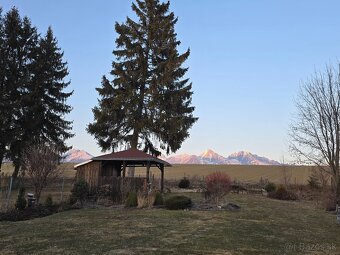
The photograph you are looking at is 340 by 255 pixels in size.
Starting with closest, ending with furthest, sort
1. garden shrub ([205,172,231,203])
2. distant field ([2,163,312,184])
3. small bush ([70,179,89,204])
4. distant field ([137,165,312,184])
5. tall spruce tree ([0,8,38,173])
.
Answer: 1. small bush ([70,179,89,204])
2. garden shrub ([205,172,231,203])
3. tall spruce tree ([0,8,38,173])
4. distant field ([2,163,312,184])
5. distant field ([137,165,312,184])

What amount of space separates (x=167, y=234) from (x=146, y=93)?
23.4 m

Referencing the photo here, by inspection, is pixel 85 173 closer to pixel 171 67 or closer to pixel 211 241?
pixel 171 67

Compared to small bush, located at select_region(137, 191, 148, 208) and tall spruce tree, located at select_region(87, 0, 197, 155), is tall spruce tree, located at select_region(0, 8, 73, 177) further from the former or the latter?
small bush, located at select_region(137, 191, 148, 208)

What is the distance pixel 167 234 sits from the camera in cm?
1093

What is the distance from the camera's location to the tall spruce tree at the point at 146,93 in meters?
32.9

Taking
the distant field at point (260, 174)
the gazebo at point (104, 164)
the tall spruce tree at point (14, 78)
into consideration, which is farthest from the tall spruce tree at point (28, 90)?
the distant field at point (260, 174)

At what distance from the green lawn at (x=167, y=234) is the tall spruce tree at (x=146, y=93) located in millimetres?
17666

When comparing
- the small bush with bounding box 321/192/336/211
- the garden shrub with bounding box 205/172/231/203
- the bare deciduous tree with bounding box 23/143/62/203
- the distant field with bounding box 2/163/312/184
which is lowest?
the small bush with bounding box 321/192/336/211

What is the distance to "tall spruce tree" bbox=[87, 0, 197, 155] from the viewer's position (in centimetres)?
3291

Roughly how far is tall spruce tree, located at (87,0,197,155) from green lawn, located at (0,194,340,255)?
58.0ft

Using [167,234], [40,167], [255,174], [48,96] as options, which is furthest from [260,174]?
[167,234]

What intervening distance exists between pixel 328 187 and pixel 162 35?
1918 centimetres

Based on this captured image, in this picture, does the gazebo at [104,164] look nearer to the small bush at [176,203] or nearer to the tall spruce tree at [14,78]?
the small bush at [176,203]

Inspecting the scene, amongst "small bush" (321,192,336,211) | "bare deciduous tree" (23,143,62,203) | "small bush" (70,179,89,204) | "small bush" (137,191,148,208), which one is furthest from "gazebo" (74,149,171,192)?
"small bush" (321,192,336,211)
